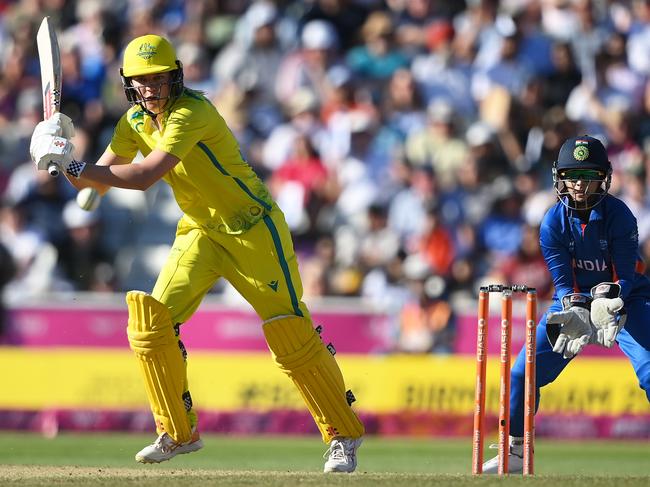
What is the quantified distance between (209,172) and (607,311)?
2.11m

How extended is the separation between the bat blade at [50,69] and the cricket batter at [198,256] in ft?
1.24

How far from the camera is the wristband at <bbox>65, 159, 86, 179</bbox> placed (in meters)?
6.40

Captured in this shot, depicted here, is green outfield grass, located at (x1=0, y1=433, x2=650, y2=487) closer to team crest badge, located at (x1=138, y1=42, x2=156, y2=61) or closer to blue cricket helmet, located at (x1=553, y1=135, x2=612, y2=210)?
blue cricket helmet, located at (x1=553, y1=135, x2=612, y2=210)

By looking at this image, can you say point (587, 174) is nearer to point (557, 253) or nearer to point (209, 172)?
point (557, 253)

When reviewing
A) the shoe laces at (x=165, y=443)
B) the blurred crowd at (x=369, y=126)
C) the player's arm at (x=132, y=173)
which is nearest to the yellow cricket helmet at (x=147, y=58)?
the player's arm at (x=132, y=173)

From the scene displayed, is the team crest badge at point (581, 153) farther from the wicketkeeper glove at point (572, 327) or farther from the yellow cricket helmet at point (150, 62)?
the yellow cricket helmet at point (150, 62)

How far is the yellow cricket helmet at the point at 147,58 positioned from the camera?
22.0 feet

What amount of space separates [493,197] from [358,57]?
7.60ft

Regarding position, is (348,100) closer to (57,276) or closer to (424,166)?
(424,166)

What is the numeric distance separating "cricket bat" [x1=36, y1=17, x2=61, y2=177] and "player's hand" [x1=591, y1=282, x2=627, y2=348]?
115 inches

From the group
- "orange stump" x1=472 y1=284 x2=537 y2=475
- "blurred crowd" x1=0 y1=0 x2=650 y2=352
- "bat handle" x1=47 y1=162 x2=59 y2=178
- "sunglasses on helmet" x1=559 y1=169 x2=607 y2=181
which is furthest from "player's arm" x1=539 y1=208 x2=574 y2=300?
"blurred crowd" x1=0 y1=0 x2=650 y2=352

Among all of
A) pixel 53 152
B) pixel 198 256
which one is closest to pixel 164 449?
pixel 198 256

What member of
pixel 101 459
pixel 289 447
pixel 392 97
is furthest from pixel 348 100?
pixel 101 459

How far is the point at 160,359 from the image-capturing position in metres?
6.89
